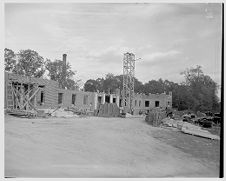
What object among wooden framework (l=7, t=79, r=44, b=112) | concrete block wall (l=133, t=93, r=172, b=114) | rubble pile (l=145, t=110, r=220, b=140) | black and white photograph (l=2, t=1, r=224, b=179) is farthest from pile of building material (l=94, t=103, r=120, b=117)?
black and white photograph (l=2, t=1, r=224, b=179)

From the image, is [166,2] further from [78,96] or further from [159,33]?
[78,96]

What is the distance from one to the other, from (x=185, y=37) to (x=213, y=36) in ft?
1.78

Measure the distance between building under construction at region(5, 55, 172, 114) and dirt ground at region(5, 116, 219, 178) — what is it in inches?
124

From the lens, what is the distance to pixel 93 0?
4.30 metres

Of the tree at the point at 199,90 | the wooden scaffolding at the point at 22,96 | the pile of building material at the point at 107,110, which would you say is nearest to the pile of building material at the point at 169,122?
the tree at the point at 199,90

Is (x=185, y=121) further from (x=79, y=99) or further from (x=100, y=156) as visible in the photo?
(x=79, y=99)

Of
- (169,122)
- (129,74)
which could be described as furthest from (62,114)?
(169,122)

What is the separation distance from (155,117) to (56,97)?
17.1 ft

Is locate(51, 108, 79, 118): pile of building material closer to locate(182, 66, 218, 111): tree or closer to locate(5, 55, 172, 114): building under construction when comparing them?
locate(5, 55, 172, 114): building under construction

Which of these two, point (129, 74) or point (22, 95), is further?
point (22, 95)

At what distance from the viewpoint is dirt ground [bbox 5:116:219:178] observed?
4.23 meters

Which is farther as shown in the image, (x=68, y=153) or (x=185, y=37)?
(x=185, y=37)

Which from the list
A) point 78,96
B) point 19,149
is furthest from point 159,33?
point 78,96

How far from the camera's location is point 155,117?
28.5ft
